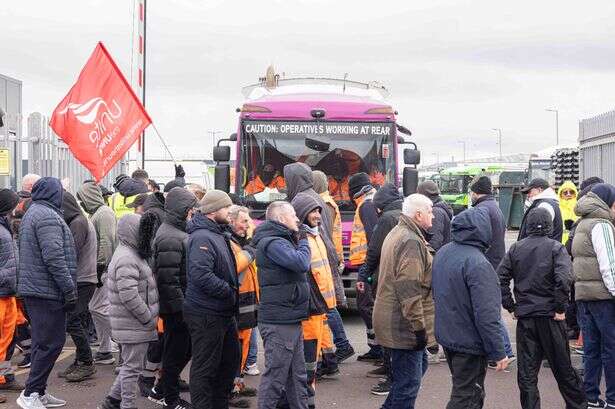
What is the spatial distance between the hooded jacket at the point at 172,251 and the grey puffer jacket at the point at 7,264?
1486 mm

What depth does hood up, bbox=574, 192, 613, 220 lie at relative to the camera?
23.2 feet

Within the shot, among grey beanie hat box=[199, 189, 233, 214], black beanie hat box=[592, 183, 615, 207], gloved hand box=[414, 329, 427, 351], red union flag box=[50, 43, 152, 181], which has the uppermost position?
red union flag box=[50, 43, 152, 181]

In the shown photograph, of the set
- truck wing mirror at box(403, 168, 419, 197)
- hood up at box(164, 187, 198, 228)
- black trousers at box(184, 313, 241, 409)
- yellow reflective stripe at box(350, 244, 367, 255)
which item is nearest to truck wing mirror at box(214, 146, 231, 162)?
truck wing mirror at box(403, 168, 419, 197)

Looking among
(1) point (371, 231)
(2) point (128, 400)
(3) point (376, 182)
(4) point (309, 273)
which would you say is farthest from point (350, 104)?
(2) point (128, 400)

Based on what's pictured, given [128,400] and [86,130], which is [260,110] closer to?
[86,130]

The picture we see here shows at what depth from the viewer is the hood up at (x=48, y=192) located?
23.7 feet

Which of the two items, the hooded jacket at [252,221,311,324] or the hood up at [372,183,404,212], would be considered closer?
the hooded jacket at [252,221,311,324]

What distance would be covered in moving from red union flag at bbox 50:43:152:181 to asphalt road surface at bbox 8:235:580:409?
2.80 meters

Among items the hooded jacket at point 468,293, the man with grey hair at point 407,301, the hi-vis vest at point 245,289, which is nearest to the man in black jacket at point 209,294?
the hi-vis vest at point 245,289

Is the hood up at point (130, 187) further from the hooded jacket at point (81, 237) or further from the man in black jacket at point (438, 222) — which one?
the man in black jacket at point (438, 222)

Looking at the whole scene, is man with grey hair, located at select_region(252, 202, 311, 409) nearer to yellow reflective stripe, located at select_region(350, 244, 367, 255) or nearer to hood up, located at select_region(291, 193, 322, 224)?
hood up, located at select_region(291, 193, 322, 224)

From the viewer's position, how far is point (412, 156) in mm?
12578

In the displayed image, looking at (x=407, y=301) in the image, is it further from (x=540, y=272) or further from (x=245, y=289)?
(x=245, y=289)

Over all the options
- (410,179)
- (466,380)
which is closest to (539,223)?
(466,380)
